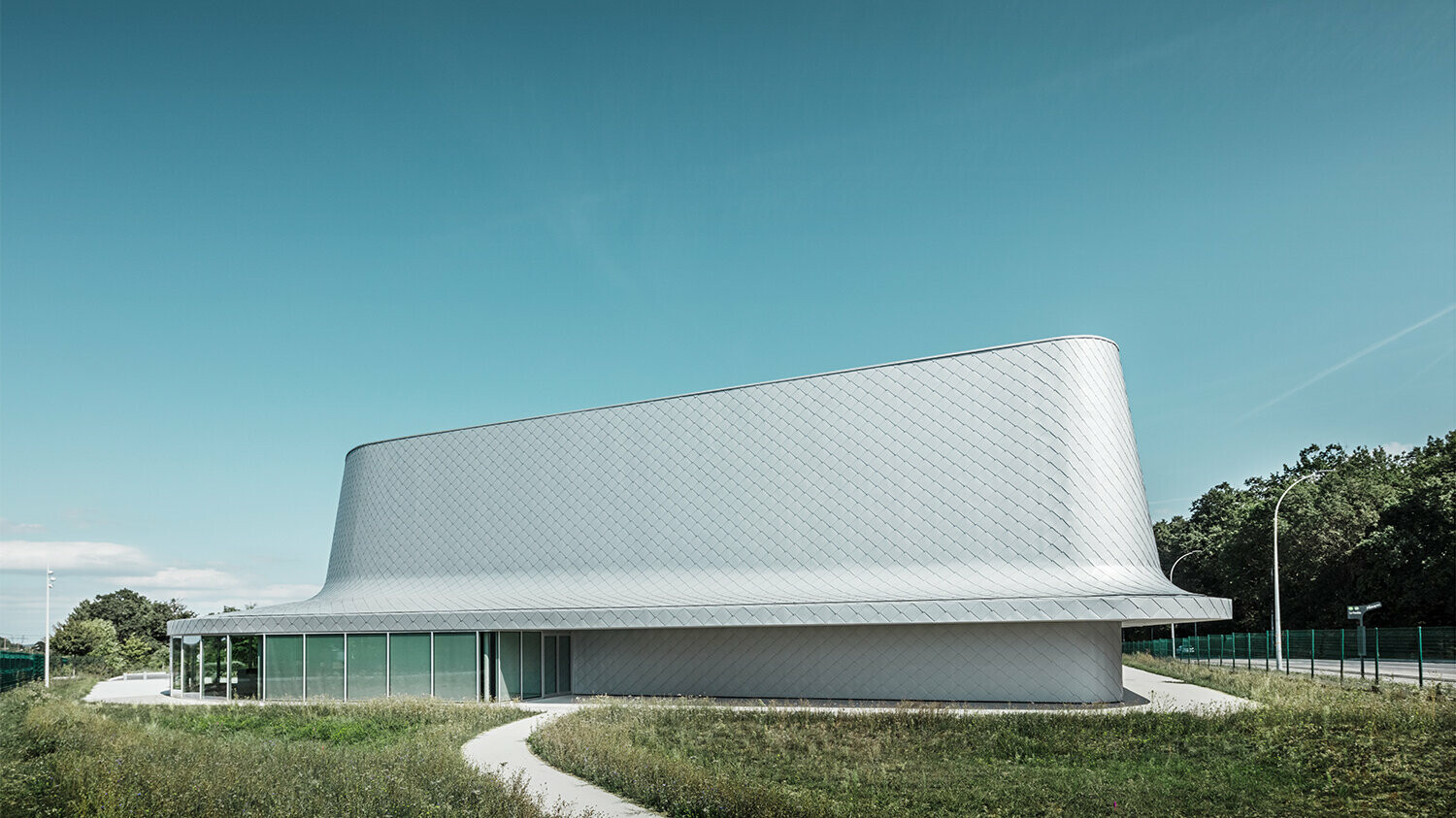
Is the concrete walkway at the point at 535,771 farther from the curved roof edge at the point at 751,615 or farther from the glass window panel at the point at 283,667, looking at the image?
the glass window panel at the point at 283,667

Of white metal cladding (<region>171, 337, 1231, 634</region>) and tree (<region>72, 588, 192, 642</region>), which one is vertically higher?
white metal cladding (<region>171, 337, 1231, 634</region>)

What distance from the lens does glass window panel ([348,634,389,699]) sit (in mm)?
29141

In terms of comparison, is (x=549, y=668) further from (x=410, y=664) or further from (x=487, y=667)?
(x=410, y=664)

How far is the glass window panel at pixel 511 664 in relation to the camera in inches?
1155

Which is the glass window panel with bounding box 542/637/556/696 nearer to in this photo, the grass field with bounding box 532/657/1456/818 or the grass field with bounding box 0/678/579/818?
the grass field with bounding box 0/678/579/818

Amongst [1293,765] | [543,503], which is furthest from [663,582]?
[1293,765]

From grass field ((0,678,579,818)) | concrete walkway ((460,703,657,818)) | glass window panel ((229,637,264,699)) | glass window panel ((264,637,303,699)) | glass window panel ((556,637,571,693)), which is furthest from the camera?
glass window panel ((556,637,571,693))

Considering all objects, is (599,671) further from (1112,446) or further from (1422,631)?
(1422,631)

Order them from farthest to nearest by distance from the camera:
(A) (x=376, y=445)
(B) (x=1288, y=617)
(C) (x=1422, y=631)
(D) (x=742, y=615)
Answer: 1. (B) (x=1288, y=617)
2. (A) (x=376, y=445)
3. (C) (x=1422, y=631)
4. (D) (x=742, y=615)

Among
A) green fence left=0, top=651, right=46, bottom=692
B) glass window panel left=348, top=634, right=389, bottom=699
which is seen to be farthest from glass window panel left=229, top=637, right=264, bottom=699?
green fence left=0, top=651, right=46, bottom=692

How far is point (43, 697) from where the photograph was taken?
2727cm

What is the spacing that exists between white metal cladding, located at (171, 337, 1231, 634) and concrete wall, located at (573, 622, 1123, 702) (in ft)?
3.64

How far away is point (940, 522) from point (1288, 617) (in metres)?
44.0

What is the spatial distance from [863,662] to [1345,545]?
40.3m
